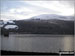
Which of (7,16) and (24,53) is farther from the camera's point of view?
(24,53)

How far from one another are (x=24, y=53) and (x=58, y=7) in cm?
78

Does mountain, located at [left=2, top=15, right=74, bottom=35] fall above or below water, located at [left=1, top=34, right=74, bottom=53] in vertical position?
above

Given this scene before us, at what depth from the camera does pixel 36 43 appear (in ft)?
5.30

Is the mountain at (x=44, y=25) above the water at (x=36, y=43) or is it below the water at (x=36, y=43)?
above

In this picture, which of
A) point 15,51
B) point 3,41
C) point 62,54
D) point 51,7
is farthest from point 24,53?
point 51,7

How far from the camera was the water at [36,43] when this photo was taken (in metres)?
1.49

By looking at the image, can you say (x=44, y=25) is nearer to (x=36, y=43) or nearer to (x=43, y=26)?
(x=43, y=26)

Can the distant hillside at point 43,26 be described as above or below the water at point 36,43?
above

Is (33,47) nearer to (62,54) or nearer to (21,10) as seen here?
(62,54)

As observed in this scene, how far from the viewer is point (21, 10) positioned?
1.51 metres

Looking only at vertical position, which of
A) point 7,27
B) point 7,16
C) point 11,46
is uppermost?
point 7,16

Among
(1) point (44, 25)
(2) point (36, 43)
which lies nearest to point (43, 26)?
(1) point (44, 25)

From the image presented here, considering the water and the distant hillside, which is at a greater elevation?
the distant hillside

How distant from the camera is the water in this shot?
58.7 inches
